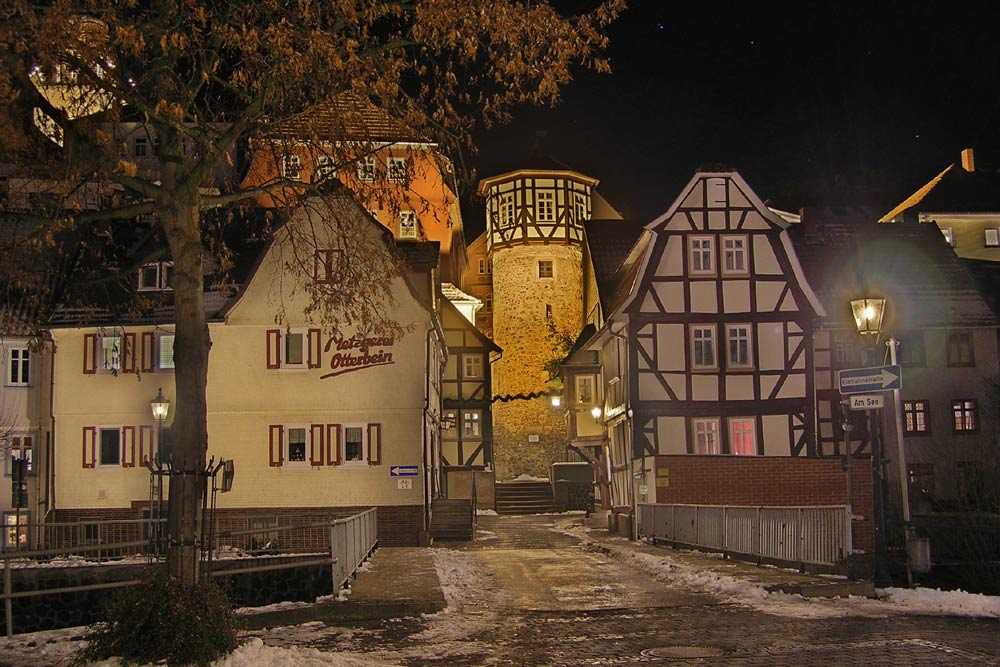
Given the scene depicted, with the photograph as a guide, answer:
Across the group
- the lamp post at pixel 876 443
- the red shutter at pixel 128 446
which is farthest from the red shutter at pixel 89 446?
the lamp post at pixel 876 443

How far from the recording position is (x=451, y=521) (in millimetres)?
33281

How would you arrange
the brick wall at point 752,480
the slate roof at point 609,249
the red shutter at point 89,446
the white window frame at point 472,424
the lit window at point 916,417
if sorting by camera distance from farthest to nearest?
the white window frame at point 472,424, the slate roof at point 609,249, the lit window at point 916,417, the red shutter at point 89,446, the brick wall at point 752,480

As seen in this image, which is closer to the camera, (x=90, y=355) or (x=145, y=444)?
(x=145, y=444)

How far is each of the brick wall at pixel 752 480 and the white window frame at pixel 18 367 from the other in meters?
19.8

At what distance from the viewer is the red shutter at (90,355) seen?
107ft

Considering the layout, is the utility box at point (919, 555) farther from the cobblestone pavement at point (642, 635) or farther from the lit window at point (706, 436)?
the lit window at point (706, 436)

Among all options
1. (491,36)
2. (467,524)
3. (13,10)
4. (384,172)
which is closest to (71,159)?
(13,10)

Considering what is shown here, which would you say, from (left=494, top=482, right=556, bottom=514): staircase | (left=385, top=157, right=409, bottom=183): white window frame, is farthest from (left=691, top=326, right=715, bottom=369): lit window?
(left=385, top=157, right=409, bottom=183): white window frame

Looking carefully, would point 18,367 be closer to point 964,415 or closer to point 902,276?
point 902,276

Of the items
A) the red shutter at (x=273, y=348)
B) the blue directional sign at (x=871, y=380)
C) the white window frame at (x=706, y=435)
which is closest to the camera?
the blue directional sign at (x=871, y=380)

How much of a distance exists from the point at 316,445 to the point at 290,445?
730 millimetres

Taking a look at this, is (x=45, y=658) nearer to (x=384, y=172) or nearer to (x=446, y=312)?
(x=384, y=172)

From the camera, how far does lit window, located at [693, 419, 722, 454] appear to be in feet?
121

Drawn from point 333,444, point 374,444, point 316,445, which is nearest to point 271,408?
point 316,445
